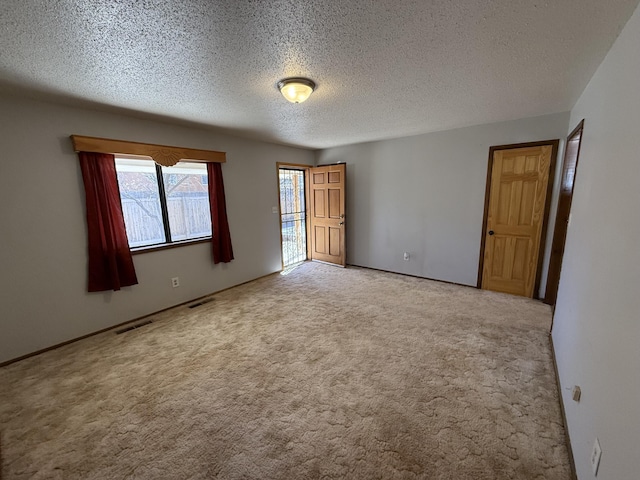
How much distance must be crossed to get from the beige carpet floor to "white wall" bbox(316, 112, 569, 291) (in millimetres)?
1202

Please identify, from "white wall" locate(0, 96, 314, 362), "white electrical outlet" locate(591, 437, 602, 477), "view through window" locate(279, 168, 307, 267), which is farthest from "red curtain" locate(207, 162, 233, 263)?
"white electrical outlet" locate(591, 437, 602, 477)

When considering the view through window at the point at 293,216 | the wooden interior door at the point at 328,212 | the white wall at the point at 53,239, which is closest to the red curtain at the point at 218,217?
the white wall at the point at 53,239

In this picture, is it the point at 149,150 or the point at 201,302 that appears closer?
the point at 149,150

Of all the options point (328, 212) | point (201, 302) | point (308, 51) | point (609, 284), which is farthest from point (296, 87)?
point (328, 212)

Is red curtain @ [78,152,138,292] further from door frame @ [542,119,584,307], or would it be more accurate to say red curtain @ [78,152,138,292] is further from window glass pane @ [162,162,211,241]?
door frame @ [542,119,584,307]

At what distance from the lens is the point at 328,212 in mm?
5078

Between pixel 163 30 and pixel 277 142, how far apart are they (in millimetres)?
3133

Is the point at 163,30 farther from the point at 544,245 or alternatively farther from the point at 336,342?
the point at 544,245

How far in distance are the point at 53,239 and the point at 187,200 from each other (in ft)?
4.71

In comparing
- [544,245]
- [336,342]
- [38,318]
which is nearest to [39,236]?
[38,318]

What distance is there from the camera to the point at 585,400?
1.32 metres

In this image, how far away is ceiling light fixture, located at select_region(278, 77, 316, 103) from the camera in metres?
1.97

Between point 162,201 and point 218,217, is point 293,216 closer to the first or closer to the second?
point 218,217

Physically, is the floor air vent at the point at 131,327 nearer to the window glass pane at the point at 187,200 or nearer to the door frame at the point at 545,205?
the window glass pane at the point at 187,200
